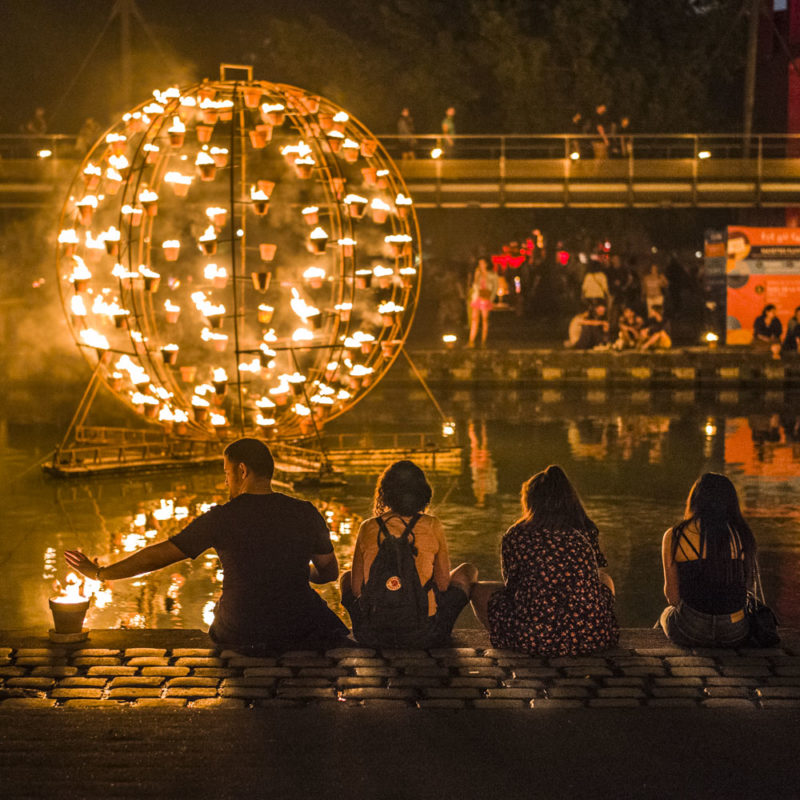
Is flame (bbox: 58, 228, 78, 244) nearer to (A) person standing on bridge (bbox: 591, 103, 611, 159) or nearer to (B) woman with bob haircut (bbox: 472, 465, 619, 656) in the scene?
(B) woman with bob haircut (bbox: 472, 465, 619, 656)

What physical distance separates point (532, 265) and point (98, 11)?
13.3 meters

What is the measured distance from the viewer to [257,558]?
6.35m

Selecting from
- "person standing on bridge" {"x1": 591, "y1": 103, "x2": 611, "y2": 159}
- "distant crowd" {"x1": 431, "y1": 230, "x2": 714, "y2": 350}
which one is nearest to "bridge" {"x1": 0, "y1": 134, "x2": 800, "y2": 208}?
"person standing on bridge" {"x1": 591, "y1": 103, "x2": 611, "y2": 159}

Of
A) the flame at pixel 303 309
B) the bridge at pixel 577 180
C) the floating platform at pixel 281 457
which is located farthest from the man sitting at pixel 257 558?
the bridge at pixel 577 180

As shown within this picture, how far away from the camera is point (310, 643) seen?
21.5 ft

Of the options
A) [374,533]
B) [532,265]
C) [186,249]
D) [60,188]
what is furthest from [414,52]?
[374,533]

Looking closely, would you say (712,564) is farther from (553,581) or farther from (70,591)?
(70,591)

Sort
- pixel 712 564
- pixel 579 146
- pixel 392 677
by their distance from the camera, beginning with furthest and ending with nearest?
1. pixel 579 146
2. pixel 712 564
3. pixel 392 677

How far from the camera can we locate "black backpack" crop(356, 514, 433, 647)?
21.2ft

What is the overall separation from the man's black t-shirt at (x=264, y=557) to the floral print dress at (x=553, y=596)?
87 cm

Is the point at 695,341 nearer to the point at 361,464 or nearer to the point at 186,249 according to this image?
the point at 186,249

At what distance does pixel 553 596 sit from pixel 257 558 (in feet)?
4.45

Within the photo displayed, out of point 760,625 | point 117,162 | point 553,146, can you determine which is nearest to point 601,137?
point 553,146

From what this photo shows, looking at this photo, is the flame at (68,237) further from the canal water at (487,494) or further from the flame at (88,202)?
the canal water at (487,494)
